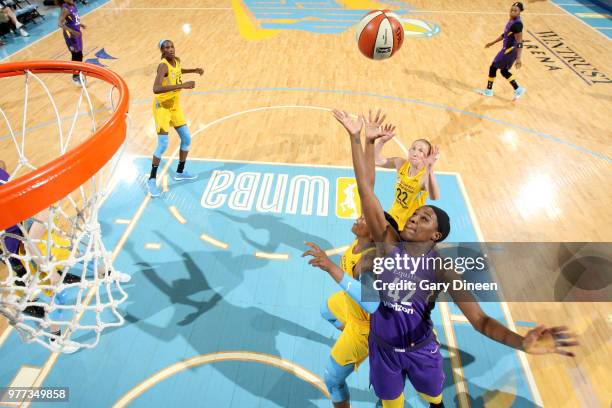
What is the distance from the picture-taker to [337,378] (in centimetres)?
314

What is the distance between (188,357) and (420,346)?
7.89 feet

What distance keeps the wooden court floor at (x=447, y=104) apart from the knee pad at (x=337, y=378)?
2.02 m

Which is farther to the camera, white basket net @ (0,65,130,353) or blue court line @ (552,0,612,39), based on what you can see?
blue court line @ (552,0,612,39)

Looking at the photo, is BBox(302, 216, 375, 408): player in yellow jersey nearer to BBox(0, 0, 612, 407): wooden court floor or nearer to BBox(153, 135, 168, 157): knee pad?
BBox(0, 0, 612, 407): wooden court floor

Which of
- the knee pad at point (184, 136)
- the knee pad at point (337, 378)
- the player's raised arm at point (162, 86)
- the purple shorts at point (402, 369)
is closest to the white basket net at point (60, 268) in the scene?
the player's raised arm at point (162, 86)

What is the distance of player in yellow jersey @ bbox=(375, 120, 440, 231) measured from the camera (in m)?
3.99

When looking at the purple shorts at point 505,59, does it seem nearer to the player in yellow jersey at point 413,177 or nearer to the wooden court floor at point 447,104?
the wooden court floor at point 447,104

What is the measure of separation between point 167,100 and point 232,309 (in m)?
3.11

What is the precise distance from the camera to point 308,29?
12305 mm

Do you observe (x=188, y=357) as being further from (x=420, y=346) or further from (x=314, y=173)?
(x=314, y=173)

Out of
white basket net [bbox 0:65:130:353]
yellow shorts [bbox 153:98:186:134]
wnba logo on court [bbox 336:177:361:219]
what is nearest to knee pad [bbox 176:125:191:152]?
yellow shorts [bbox 153:98:186:134]

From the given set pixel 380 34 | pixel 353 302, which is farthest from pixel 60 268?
pixel 380 34

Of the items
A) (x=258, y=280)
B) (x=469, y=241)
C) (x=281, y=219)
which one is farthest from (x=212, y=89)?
(x=469, y=241)

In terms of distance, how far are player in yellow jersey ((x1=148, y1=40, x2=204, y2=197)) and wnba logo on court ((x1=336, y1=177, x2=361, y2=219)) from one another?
2.43 m
